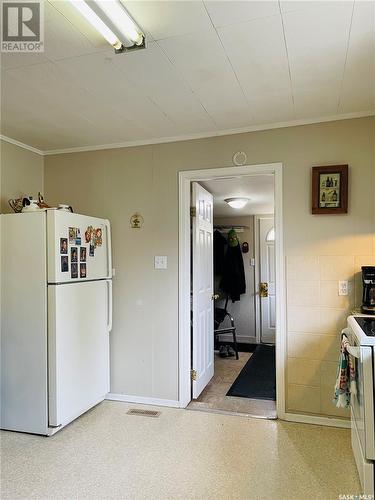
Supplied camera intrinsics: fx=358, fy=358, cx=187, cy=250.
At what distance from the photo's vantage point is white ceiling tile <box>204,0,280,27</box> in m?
1.54

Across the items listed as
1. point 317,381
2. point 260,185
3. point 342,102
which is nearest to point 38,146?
point 260,185

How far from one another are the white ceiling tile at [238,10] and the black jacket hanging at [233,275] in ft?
14.4

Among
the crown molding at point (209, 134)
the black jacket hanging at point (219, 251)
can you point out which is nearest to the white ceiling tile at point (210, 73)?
the crown molding at point (209, 134)

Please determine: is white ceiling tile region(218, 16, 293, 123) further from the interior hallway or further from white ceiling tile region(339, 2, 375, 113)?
the interior hallway

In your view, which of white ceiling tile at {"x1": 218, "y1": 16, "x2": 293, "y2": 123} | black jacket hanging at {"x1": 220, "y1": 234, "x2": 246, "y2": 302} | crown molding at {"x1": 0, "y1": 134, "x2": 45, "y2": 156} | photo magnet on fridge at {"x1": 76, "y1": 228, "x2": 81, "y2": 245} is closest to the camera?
white ceiling tile at {"x1": 218, "y1": 16, "x2": 293, "y2": 123}

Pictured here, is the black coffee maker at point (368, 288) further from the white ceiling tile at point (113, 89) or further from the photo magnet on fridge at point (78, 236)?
the photo magnet on fridge at point (78, 236)

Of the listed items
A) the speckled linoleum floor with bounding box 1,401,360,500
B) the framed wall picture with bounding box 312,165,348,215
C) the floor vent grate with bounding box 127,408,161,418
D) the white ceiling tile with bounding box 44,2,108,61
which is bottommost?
the floor vent grate with bounding box 127,408,161,418

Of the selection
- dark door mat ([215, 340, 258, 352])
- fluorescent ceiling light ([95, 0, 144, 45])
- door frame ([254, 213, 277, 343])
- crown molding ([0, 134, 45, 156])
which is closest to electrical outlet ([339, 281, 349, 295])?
fluorescent ceiling light ([95, 0, 144, 45])

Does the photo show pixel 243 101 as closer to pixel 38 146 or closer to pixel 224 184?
pixel 224 184

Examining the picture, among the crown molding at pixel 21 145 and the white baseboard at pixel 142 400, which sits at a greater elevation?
the crown molding at pixel 21 145

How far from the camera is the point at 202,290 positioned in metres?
3.57

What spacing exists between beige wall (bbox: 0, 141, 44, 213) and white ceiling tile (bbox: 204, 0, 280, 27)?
7.59 ft

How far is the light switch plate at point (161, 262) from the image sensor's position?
10.7 ft

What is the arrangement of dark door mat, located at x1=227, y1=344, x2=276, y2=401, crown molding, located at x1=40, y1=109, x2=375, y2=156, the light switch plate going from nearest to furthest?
crown molding, located at x1=40, y1=109, x2=375, y2=156
the light switch plate
dark door mat, located at x1=227, y1=344, x2=276, y2=401
